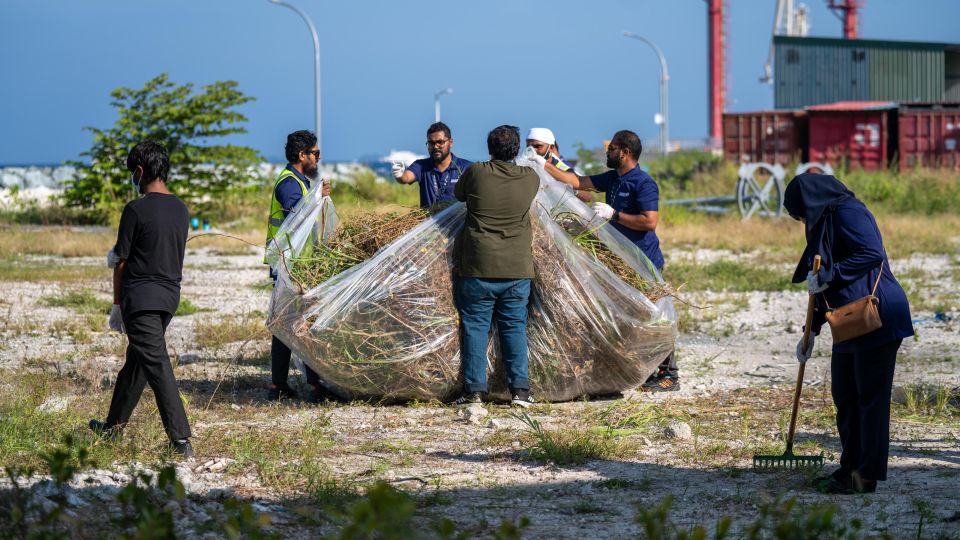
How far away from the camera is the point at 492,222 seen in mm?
6828

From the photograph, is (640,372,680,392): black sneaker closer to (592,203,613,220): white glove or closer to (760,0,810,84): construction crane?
(592,203,613,220): white glove

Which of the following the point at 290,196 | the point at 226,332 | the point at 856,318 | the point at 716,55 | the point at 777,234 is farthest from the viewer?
the point at 716,55

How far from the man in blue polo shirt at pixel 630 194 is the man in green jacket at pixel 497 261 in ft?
2.05

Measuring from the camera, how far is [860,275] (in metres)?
5.00

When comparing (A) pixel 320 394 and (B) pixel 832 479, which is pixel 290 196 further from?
(B) pixel 832 479

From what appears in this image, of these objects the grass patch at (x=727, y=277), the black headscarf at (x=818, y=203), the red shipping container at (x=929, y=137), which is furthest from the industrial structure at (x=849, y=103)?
the black headscarf at (x=818, y=203)

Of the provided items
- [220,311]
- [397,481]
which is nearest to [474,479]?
[397,481]

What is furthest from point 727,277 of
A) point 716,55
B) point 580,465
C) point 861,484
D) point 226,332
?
point 716,55

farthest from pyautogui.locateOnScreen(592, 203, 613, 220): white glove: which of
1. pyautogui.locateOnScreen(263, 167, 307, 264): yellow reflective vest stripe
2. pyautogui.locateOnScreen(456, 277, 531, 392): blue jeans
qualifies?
pyautogui.locateOnScreen(263, 167, 307, 264): yellow reflective vest stripe

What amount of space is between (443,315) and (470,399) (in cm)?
52

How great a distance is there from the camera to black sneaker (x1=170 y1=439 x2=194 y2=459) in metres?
5.60

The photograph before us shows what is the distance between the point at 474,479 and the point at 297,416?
1749mm

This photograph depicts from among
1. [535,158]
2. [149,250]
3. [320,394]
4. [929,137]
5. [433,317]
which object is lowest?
[320,394]

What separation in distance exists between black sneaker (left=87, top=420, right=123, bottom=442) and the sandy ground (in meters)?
0.41
